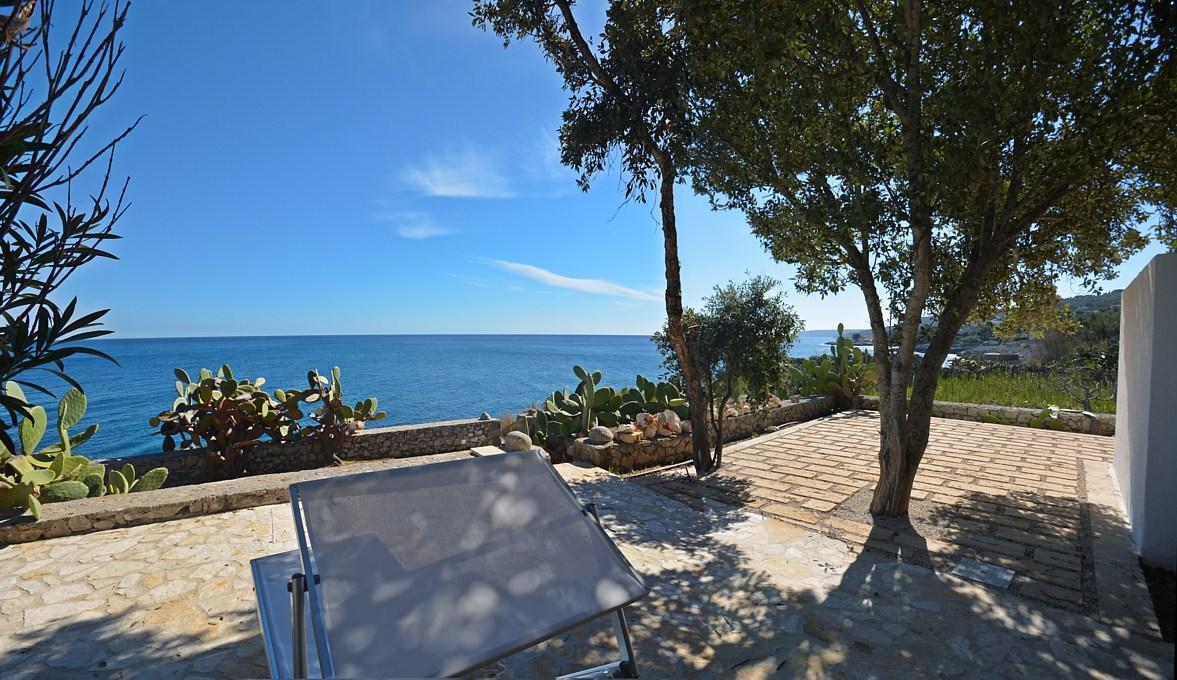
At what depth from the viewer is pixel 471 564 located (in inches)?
79.3

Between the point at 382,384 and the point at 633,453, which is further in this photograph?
the point at 382,384

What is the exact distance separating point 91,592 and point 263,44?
29.2ft

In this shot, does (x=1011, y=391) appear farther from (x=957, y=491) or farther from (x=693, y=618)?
(x=693, y=618)

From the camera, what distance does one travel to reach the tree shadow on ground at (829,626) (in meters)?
2.43

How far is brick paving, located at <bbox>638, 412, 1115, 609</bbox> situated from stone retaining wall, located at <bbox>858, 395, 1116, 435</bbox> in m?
0.33

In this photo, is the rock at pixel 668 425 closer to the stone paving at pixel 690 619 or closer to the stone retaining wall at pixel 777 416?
the stone retaining wall at pixel 777 416

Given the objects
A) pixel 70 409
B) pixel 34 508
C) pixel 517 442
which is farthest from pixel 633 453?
pixel 70 409

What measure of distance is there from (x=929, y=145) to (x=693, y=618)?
3.42 metres

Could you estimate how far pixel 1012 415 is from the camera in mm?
9109

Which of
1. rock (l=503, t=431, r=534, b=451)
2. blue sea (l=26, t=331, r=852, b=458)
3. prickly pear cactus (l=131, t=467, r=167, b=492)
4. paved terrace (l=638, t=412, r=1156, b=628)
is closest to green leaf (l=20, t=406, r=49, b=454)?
prickly pear cactus (l=131, t=467, r=167, b=492)

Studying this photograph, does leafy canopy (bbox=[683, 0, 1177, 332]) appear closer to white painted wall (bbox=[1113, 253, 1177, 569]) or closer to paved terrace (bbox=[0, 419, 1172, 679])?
white painted wall (bbox=[1113, 253, 1177, 569])

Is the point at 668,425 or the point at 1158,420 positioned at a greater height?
the point at 1158,420

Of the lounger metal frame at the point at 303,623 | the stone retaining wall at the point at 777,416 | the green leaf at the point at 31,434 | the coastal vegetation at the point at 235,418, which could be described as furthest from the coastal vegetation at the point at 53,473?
the stone retaining wall at the point at 777,416

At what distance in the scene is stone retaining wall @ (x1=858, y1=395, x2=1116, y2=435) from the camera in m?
8.21
